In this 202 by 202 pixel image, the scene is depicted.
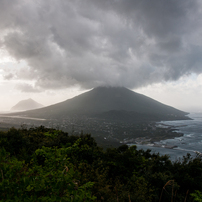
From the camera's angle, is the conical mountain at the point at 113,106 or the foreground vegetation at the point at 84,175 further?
the conical mountain at the point at 113,106

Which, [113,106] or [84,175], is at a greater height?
[113,106]

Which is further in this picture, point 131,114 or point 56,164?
point 131,114

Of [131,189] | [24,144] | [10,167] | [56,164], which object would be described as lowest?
[131,189]

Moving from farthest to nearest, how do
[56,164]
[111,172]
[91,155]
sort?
[91,155]
[111,172]
[56,164]

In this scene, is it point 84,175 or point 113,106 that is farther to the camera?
point 113,106

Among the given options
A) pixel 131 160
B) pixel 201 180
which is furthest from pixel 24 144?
pixel 201 180

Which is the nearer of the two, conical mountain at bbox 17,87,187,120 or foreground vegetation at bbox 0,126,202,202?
foreground vegetation at bbox 0,126,202,202

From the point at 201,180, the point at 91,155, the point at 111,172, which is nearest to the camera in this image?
the point at 201,180

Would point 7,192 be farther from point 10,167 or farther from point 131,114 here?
point 131,114
